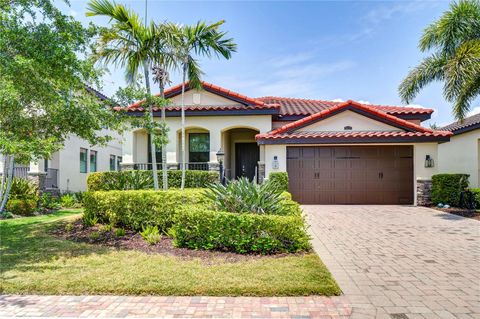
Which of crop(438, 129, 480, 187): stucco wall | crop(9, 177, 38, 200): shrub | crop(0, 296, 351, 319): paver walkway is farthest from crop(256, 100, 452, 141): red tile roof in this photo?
crop(0, 296, 351, 319): paver walkway

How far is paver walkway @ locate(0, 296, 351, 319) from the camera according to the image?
12.1ft

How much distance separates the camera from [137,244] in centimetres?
679

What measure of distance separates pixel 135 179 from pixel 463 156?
59.4 feet

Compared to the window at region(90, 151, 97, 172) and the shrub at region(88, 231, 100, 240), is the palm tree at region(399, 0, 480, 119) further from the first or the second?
the window at region(90, 151, 97, 172)

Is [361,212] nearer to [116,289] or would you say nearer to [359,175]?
[359,175]

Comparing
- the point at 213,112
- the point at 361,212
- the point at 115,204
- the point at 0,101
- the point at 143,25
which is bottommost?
the point at 361,212

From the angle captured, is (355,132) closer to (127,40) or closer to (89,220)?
(127,40)

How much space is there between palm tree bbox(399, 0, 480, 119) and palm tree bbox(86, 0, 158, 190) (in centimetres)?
1069

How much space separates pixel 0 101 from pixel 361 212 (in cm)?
1153

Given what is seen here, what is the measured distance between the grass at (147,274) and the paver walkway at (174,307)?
0.50 feet

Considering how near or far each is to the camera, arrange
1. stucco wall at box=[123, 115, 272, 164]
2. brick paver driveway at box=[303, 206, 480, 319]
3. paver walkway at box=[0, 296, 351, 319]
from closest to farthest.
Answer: paver walkway at box=[0, 296, 351, 319], brick paver driveway at box=[303, 206, 480, 319], stucco wall at box=[123, 115, 272, 164]

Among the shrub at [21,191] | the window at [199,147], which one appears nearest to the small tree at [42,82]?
the shrub at [21,191]

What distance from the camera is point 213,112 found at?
52.2ft

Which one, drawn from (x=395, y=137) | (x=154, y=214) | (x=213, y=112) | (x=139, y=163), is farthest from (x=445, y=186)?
(x=139, y=163)
